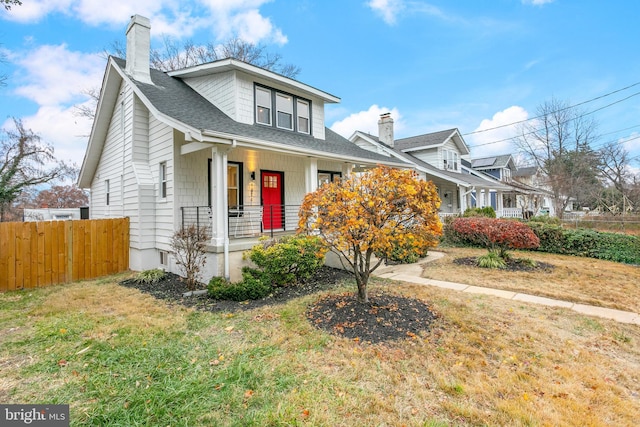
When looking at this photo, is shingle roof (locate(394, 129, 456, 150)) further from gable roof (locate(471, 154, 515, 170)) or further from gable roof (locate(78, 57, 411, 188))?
gable roof (locate(471, 154, 515, 170))

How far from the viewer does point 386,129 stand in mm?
19906

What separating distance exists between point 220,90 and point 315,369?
9.31 metres

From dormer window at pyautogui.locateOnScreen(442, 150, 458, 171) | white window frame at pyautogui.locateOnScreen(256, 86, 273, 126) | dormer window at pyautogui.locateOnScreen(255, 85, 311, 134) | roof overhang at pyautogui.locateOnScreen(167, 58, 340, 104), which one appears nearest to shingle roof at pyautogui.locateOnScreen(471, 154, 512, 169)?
dormer window at pyautogui.locateOnScreen(442, 150, 458, 171)

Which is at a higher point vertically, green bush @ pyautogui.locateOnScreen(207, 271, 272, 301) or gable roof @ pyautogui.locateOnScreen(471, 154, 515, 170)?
gable roof @ pyautogui.locateOnScreen(471, 154, 515, 170)

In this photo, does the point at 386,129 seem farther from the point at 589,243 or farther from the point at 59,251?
the point at 59,251

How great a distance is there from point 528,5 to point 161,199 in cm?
1659

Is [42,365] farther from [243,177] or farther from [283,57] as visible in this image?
[283,57]

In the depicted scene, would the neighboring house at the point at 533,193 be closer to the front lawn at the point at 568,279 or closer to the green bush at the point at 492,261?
the front lawn at the point at 568,279

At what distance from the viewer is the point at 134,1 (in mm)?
10688

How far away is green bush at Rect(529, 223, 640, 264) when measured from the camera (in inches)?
375

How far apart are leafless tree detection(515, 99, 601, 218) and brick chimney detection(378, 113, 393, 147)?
14.4 metres

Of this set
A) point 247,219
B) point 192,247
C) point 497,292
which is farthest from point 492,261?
point 192,247

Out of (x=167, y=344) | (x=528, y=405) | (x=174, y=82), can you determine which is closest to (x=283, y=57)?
(x=174, y=82)

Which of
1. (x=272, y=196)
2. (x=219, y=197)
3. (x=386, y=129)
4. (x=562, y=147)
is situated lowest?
(x=219, y=197)
